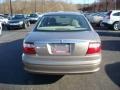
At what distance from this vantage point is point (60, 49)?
6.93 meters

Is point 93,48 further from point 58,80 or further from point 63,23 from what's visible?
point 63,23

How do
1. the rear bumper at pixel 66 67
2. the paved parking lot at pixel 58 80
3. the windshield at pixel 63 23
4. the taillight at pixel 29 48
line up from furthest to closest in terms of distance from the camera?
the windshield at pixel 63 23, the paved parking lot at pixel 58 80, the taillight at pixel 29 48, the rear bumper at pixel 66 67

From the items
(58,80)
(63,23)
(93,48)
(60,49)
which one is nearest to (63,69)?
(60,49)

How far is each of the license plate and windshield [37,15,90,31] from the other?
3.83 feet

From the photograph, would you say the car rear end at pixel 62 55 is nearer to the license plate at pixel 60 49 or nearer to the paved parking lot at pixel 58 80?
the license plate at pixel 60 49

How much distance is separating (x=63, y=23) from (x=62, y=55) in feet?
5.89

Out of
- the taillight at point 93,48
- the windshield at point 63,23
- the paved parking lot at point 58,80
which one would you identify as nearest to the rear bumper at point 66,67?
the taillight at point 93,48

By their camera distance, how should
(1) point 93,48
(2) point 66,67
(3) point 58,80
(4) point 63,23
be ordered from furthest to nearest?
(4) point 63,23 → (3) point 58,80 → (1) point 93,48 → (2) point 66,67

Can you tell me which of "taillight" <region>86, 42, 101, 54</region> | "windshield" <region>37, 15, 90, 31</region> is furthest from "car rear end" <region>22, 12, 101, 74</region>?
"windshield" <region>37, 15, 90, 31</region>

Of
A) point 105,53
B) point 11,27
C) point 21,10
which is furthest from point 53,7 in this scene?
point 105,53

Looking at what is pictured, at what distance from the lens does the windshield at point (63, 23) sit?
8.14m

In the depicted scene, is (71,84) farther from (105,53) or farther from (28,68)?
(105,53)

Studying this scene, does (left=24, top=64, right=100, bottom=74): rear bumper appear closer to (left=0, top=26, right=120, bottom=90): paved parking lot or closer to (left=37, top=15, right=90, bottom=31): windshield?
(left=0, top=26, right=120, bottom=90): paved parking lot

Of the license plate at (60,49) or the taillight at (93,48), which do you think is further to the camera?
the taillight at (93,48)
